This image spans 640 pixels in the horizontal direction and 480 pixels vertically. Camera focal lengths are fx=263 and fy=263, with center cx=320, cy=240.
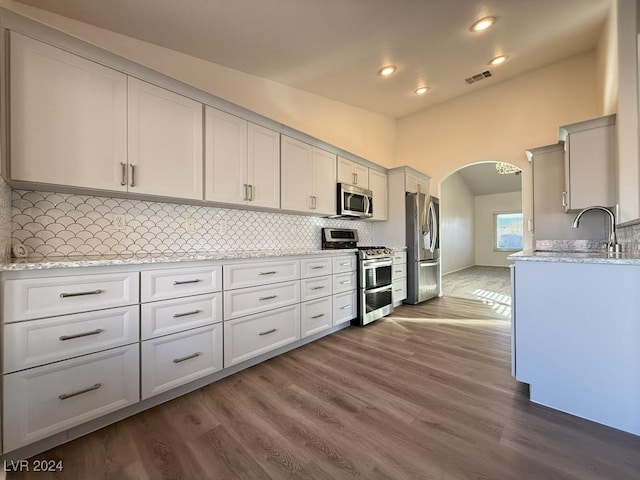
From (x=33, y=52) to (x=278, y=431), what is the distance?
257 cm

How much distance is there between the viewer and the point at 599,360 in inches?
60.2

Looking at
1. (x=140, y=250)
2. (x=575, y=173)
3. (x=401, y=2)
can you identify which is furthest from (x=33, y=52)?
(x=575, y=173)

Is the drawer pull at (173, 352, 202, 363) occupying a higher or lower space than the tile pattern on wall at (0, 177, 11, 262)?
lower

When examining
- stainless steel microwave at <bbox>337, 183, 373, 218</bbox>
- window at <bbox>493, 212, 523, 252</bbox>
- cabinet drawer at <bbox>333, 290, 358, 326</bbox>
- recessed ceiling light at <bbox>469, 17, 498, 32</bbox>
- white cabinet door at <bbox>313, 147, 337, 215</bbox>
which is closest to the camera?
recessed ceiling light at <bbox>469, 17, 498, 32</bbox>

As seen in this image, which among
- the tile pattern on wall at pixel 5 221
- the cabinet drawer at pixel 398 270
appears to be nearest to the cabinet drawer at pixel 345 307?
the cabinet drawer at pixel 398 270

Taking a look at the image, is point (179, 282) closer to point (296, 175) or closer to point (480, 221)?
point (296, 175)

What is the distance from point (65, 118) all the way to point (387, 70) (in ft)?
11.2

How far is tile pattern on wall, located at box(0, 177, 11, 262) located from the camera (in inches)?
56.7

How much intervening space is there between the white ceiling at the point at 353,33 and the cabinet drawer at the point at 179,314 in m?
2.27

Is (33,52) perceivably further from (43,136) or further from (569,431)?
(569,431)

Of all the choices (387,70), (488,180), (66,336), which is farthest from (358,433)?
(488,180)

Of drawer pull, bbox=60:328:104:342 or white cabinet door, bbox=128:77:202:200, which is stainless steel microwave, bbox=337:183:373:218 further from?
drawer pull, bbox=60:328:104:342

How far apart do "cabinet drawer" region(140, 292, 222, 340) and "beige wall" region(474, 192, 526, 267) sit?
1111 centimetres

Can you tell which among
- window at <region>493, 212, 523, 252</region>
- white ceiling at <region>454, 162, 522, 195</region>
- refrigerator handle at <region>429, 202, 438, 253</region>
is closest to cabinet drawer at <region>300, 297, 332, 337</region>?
refrigerator handle at <region>429, 202, 438, 253</region>
